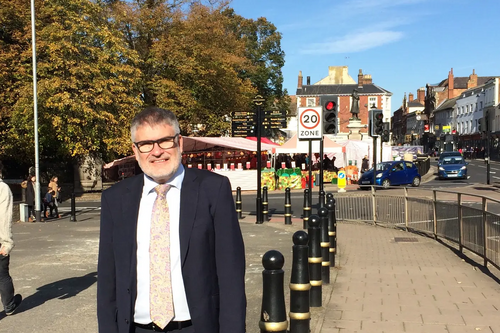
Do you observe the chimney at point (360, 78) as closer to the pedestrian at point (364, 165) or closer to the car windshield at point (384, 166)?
the pedestrian at point (364, 165)

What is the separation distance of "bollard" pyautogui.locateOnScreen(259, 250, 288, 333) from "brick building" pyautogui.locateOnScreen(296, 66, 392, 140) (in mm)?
89991

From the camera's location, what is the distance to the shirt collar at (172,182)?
8.57 feet

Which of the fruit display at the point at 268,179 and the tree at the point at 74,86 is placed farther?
the fruit display at the point at 268,179

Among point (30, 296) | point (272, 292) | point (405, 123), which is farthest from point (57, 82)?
point (405, 123)


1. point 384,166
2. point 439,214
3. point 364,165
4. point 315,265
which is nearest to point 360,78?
point 364,165

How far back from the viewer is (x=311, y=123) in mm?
12750

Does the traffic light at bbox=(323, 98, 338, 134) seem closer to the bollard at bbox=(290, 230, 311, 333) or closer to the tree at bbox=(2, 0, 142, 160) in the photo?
the bollard at bbox=(290, 230, 311, 333)

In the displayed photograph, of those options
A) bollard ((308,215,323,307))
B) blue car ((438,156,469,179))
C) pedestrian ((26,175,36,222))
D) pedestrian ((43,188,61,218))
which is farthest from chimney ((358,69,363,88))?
bollard ((308,215,323,307))

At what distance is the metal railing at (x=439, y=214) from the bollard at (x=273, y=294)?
497 centimetres

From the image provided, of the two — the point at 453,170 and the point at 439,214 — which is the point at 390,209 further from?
the point at 453,170

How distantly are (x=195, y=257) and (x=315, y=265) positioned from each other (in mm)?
3936

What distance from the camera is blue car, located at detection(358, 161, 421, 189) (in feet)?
97.1

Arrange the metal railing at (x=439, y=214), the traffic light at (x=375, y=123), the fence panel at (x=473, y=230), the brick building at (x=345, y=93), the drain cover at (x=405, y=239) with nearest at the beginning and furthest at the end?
the metal railing at (x=439, y=214)
the fence panel at (x=473, y=230)
the drain cover at (x=405, y=239)
the traffic light at (x=375, y=123)
the brick building at (x=345, y=93)

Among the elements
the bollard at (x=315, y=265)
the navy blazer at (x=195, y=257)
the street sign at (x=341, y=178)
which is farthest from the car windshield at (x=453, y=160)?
the navy blazer at (x=195, y=257)
